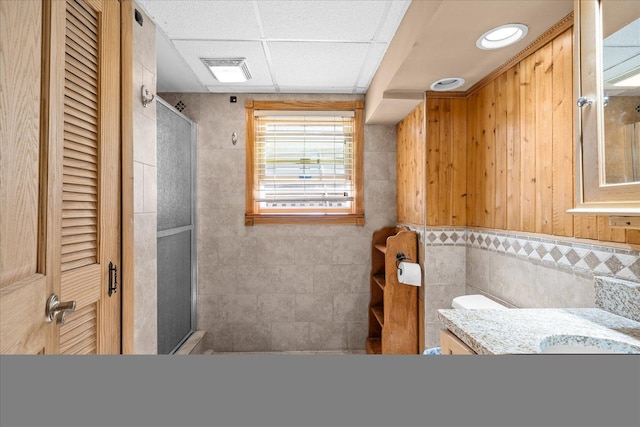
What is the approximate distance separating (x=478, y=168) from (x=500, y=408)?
2.21 meters

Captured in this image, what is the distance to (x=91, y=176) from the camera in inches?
49.6

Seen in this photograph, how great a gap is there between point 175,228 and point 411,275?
1681 millimetres

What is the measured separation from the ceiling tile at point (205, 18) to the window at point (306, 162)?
988mm

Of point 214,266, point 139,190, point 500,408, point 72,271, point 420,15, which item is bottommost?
point 214,266

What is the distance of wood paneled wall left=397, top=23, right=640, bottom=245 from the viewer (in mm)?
1396

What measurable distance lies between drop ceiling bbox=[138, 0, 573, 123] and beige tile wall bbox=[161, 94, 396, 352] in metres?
0.45

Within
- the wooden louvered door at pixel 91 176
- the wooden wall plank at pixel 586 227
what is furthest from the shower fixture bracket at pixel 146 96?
the wooden wall plank at pixel 586 227

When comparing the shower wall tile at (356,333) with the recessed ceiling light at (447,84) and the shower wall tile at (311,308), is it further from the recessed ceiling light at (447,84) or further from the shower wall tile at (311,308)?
the recessed ceiling light at (447,84)

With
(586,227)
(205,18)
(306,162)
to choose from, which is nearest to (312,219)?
(306,162)

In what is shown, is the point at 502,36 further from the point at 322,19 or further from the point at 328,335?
the point at 328,335

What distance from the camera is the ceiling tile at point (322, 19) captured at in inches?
64.7

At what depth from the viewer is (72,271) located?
1.14 meters

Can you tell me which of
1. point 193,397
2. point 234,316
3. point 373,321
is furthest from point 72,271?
point 373,321

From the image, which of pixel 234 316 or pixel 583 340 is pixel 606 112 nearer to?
pixel 583 340
